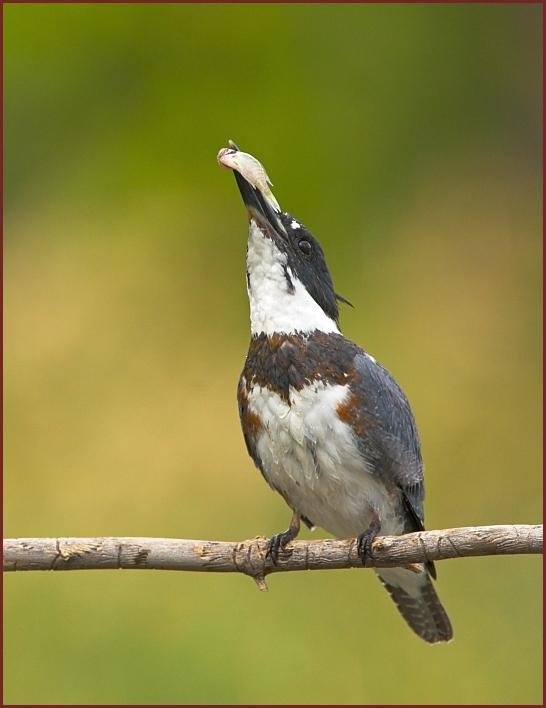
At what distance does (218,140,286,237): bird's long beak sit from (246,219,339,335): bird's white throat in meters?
0.03

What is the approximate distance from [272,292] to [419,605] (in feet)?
3.09

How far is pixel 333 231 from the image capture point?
429cm

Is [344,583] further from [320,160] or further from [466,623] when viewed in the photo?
[320,160]

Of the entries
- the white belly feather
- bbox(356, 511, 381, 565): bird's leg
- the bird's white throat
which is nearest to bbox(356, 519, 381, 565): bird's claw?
bbox(356, 511, 381, 565): bird's leg

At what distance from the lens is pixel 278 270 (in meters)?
2.27

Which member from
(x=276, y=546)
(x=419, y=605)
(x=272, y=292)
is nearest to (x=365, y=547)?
(x=276, y=546)

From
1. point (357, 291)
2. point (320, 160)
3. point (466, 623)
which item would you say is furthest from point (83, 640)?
point (320, 160)

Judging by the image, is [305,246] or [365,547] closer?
[365,547]

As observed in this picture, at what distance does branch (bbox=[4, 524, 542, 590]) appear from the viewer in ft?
6.17

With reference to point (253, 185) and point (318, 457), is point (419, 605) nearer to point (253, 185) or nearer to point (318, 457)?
point (318, 457)

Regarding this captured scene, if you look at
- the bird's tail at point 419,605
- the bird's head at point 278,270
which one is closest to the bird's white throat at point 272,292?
the bird's head at point 278,270

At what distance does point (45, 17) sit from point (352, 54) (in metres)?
1.21

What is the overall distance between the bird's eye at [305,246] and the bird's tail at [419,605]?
2.77ft

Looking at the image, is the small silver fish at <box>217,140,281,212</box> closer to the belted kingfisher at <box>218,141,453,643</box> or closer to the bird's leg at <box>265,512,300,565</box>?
the belted kingfisher at <box>218,141,453,643</box>
